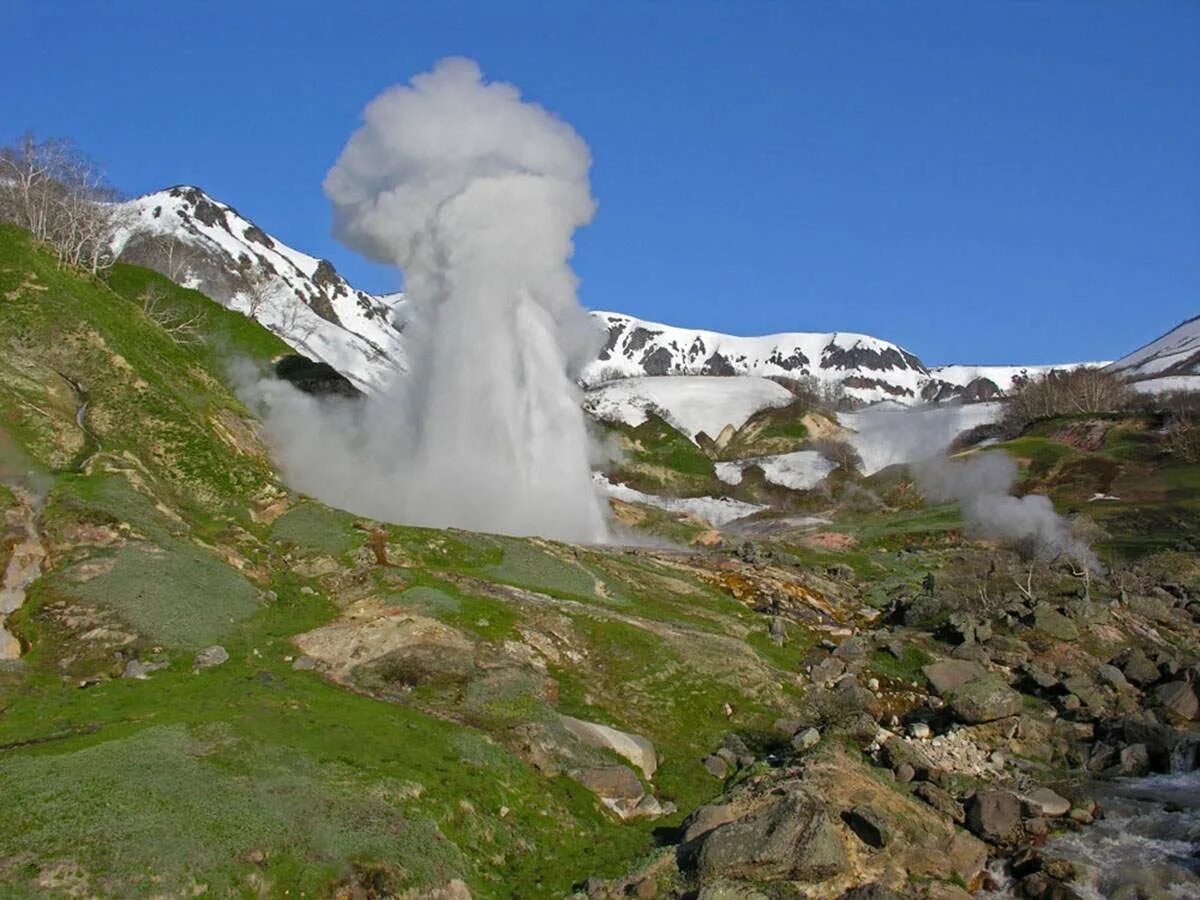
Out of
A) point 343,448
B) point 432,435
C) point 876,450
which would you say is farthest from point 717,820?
point 876,450

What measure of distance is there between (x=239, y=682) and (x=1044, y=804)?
23027mm

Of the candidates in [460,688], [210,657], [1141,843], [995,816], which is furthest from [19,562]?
[1141,843]

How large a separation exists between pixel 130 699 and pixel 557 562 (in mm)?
24736

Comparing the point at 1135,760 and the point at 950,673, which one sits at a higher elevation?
the point at 950,673

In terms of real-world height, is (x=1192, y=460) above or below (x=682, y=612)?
above

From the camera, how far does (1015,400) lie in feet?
611

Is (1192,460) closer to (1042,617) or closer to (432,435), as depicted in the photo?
(1042,617)

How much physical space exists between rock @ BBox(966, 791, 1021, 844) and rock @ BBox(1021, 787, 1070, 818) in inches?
39.1

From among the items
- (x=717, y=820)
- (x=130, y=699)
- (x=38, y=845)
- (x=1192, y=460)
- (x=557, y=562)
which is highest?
(x=1192, y=460)

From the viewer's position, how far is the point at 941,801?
26875 millimetres

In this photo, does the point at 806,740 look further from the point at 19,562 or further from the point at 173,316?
the point at 173,316

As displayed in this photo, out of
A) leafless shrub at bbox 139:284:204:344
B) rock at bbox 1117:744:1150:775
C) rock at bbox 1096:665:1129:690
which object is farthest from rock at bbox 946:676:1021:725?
leafless shrub at bbox 139:284:204:344

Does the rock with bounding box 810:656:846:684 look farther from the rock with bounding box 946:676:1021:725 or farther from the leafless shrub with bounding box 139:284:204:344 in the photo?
the leafless shrub with bounding box 139:284:204:344

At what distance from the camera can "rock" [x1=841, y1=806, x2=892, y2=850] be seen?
23.1 meters
